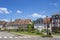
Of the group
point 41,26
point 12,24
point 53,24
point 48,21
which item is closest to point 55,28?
point 53,24

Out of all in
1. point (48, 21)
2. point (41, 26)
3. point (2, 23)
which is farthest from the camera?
point (2, 23)

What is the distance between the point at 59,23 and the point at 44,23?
579 inches

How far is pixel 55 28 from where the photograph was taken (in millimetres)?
74688

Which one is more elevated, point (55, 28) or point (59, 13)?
point (59, 13)

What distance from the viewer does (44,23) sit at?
3573 inches

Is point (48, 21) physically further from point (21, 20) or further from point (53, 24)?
point (21, 20)

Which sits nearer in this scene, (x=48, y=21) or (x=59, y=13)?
(x=59, y=13)

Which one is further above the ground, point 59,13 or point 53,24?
point 59,13

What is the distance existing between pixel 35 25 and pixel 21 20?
22.6 metres

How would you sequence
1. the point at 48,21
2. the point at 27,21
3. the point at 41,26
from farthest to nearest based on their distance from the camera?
the point at 27,21 → the point at 41,26 → the point at 48,21

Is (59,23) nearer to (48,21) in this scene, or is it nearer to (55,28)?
(55,28)

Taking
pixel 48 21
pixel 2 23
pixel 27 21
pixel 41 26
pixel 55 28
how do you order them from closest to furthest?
pixel 55 28 < pixel 48 21 < pixel 41 26 < pixel 27 21 < pixel 2 23

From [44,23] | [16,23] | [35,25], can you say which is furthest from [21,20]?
[44,23]

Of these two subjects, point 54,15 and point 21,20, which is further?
point 21,20
